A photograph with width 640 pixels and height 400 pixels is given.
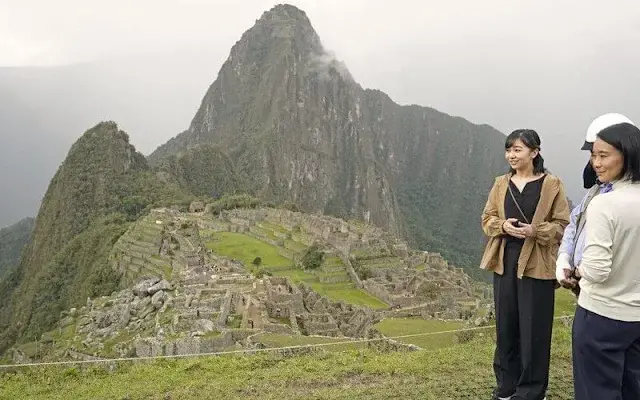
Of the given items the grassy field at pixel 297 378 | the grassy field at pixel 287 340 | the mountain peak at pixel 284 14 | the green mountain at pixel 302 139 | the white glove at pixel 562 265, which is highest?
the mountain peak at pixel 284 14

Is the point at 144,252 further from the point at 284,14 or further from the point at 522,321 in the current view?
the point at 284,14

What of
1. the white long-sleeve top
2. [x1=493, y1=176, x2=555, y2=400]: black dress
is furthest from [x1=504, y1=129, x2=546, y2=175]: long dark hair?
the white long-sleeve top

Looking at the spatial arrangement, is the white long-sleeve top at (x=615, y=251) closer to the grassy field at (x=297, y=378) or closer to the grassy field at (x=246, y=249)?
the grassy field at (x=297, y=378)

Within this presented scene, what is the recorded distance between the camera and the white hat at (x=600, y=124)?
3186mm

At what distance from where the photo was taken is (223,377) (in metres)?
5.95

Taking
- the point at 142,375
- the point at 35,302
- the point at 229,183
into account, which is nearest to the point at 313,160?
the point at 229,183

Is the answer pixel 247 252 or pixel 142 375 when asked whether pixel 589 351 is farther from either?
pixel 247 252

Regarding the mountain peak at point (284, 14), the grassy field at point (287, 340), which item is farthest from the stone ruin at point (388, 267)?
the mountain peak at point (284, 14)

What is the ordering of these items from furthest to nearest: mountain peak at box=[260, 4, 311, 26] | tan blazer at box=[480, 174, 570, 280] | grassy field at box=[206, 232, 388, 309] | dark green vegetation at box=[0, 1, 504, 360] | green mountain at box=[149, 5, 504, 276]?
mountain peak at box=[260, 4, 311, 26] → green mountain at box=[149, 5, 504, 276] → dark green vegetation at box=[0, 1, 504, 360] → grassy field at box=[206, 232, 388, 309] → tan blazer at box=[480, 174, 570, 280]

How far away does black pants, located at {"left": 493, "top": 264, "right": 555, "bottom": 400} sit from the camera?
4.04 m

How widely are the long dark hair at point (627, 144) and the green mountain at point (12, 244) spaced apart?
95245 mm

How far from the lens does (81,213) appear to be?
70.7m

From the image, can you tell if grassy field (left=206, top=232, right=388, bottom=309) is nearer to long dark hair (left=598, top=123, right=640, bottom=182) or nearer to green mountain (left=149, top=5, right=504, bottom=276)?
long dark hair (left=598, top=123, right=640, bottom=182)

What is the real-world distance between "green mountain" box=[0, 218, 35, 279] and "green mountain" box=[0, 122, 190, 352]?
1786 cm
